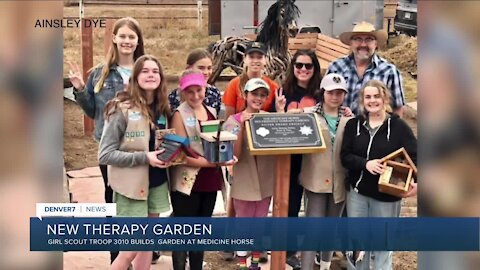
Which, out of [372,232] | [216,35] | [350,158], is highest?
[216,35]

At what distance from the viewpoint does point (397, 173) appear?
13.1ft

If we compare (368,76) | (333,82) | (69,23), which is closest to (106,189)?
(69,23)

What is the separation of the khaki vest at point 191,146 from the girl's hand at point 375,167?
31.0 inches

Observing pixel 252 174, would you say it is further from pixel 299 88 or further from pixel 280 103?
pixel 299 88

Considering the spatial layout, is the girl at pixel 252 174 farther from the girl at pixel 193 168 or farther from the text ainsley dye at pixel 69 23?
the text ainsley dye at pixel 69 23

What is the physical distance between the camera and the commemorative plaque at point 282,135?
3.98 metres

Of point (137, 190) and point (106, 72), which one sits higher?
point (106, 72)

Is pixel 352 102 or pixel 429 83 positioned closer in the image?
pixel 429 83

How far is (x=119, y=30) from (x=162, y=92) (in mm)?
347

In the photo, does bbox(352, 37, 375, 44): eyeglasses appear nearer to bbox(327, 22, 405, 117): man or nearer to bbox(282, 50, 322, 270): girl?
bbox(327, 22, 405, 117): man

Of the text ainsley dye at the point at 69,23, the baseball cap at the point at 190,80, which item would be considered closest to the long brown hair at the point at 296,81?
the baseball cap at the point at 190,80

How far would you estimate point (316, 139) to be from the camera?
13.2 ft

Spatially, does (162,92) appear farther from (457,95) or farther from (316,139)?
(457,95)

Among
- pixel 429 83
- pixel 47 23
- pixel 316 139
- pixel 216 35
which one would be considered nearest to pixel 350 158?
pixel 316 139
